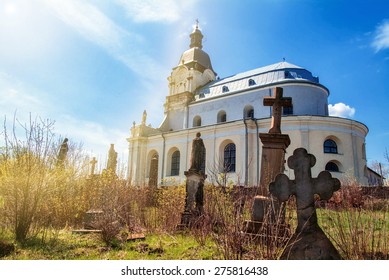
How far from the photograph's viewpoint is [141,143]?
92.3ft

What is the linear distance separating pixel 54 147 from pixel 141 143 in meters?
21.4

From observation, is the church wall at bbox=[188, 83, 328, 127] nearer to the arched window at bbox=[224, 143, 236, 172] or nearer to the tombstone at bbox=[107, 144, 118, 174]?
the arched window at bbox=[224, 143, 236, 172]

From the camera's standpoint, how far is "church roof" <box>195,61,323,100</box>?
81.3 feet

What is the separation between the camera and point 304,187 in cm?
364

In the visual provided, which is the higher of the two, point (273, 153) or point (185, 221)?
point (273, 153)

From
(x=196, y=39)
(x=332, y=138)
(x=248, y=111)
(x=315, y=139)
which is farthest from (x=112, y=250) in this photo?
(x=196, y=39)

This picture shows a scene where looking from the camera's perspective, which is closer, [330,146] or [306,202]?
[306,202]

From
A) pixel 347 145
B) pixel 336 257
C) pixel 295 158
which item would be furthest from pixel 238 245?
pixel 347 145

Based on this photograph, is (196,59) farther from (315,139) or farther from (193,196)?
(193,196)

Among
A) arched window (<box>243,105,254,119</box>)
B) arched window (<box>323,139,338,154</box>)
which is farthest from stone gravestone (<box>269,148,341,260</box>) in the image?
arched window (<box>243,105,254,119</box>)

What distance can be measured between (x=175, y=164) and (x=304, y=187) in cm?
2320

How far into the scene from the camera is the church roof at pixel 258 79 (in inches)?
975

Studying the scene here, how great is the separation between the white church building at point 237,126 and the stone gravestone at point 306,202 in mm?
10201
